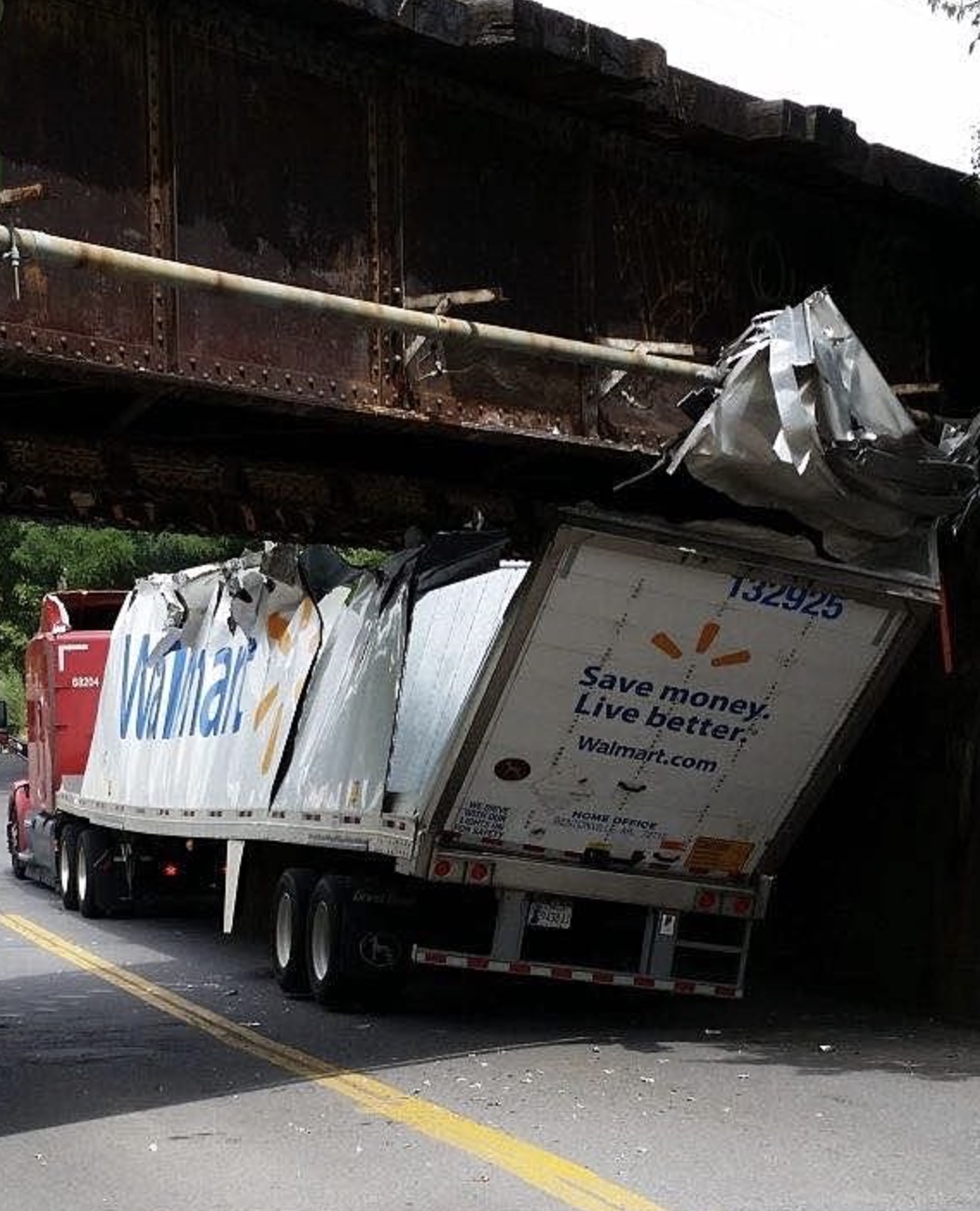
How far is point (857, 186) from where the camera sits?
43.5 feet

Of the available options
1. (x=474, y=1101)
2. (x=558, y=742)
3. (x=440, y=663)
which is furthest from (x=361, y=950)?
(x=474, y=1101)

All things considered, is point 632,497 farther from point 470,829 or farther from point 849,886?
point 849,886

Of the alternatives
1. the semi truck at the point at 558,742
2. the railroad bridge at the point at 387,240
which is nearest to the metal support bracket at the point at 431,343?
the railroad bridge at the point at 387,240

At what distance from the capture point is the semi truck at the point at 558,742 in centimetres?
1216

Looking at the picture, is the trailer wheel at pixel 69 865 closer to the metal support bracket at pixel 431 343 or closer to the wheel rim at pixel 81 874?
the wheel rim at pixel 81 874

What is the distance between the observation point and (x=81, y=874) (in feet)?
70.1

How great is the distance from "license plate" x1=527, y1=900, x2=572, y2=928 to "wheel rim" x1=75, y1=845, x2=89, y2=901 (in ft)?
30.5

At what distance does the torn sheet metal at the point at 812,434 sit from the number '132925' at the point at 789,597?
71 centimetres

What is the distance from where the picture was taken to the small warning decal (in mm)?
13344

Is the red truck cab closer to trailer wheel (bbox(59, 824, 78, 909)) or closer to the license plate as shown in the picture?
trailer wheel (bbox(59, 824, 78, 909))

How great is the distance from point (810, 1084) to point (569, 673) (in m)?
3.00

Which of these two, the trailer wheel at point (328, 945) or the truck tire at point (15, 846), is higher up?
the trailer wheel at point (328, 945)

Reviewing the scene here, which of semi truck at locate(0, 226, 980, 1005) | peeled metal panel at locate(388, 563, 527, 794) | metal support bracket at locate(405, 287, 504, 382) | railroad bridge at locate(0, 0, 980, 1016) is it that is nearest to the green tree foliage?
semi truck at locate(0, 226, 980, 1005)

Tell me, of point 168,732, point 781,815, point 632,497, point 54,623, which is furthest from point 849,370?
point 54,623
